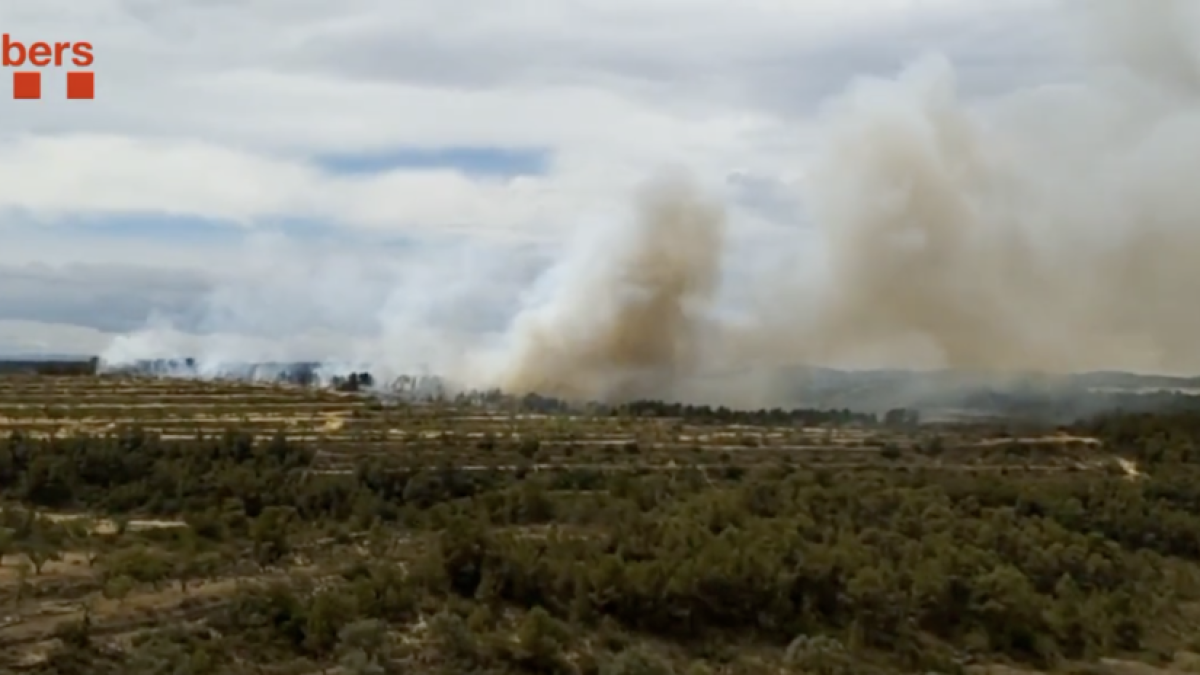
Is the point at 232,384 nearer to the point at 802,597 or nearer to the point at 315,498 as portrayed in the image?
the point at 315,498

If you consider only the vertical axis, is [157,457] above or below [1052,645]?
above

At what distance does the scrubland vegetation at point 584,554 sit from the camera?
1105 inches

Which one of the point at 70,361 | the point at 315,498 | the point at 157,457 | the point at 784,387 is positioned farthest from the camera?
the point at 70,361

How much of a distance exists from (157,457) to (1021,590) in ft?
112

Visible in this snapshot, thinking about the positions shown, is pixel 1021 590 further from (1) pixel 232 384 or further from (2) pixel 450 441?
(1) pixel 232 384

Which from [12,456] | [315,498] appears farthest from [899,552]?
[12,456]

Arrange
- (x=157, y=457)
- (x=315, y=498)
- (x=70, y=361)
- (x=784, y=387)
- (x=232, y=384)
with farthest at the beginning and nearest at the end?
1. (x=70, y=361)
2. (x=232, y=384)
3. (x=784, y=387)
4. (x=157, y=457)
5. (x=315, y=498)

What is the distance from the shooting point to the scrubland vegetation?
28062 millimetres

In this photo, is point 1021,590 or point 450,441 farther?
point 450,441

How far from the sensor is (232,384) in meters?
112

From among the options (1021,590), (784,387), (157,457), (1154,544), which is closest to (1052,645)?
(1021,590)

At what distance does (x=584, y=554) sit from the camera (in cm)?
3512

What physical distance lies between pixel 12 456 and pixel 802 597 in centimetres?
3301

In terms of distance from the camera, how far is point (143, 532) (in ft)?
129
